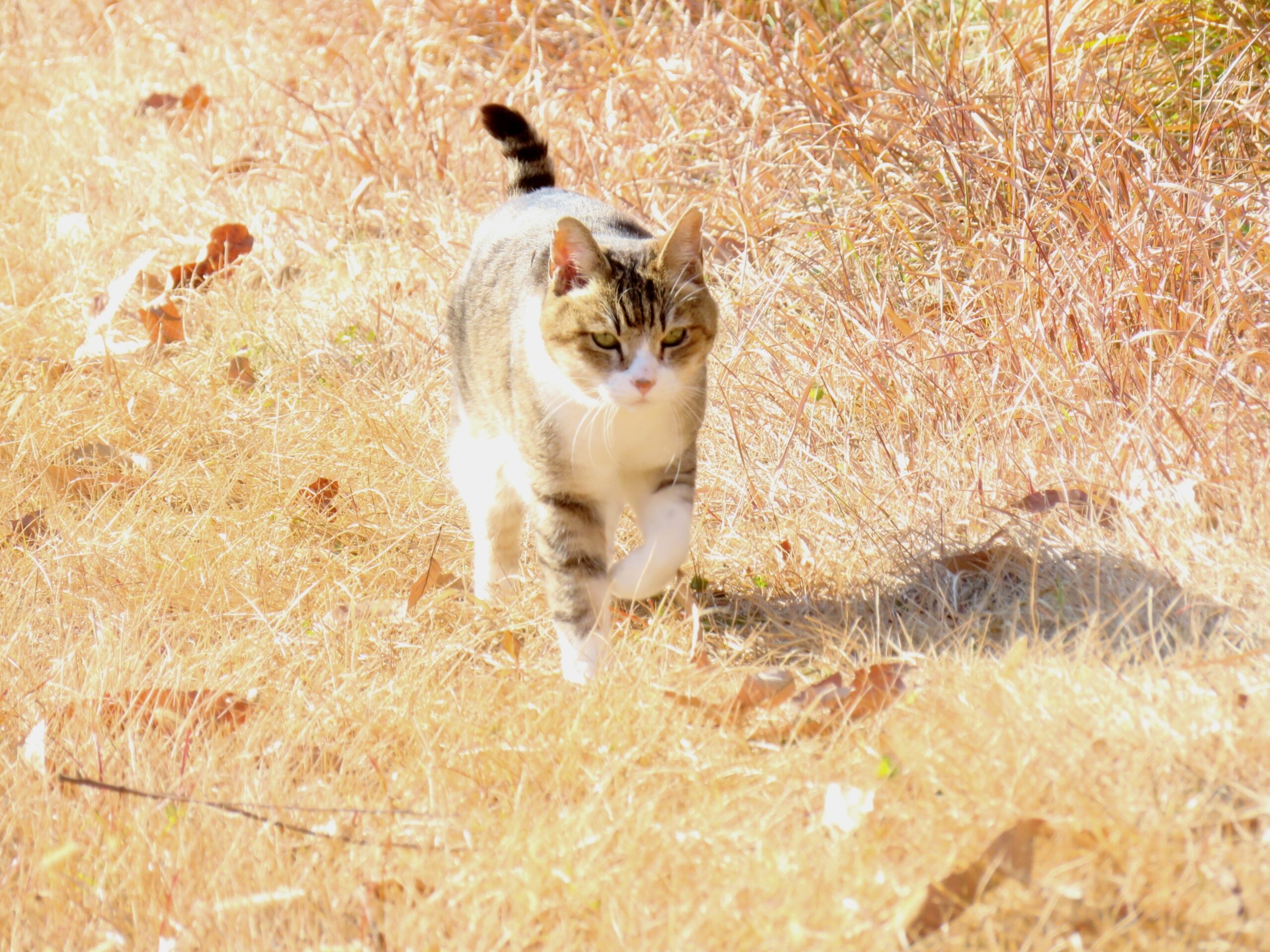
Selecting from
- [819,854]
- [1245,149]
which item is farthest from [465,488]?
[1245,149]

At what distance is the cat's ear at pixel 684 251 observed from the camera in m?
2.60

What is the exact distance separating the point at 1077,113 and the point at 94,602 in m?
2.88

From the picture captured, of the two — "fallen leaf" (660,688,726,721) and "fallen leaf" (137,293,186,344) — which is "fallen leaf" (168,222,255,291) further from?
"fallen leaf" (660,688,726,721)

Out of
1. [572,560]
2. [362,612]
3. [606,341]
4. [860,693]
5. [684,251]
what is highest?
[684,251]

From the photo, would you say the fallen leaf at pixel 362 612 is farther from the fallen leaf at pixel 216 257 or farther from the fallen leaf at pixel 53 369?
the fallen leaf at pixel 216 257

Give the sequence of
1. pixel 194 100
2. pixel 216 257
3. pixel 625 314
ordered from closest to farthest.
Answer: pixel 625 314, pixel 216 257, pixel 194 100

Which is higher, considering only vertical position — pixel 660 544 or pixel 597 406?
pixel 597 406

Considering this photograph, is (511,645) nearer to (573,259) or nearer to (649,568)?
(649,568)

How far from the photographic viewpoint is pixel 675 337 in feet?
8.68

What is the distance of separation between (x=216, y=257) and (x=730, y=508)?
92.8 inches

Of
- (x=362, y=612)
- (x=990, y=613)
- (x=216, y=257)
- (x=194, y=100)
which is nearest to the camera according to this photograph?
(x=990, y=613)

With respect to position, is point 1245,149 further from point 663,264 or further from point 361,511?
point 361,511

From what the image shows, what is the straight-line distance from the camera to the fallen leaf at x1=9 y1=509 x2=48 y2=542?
316 cm

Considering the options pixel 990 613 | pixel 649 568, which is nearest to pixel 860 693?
pixel 990 613
